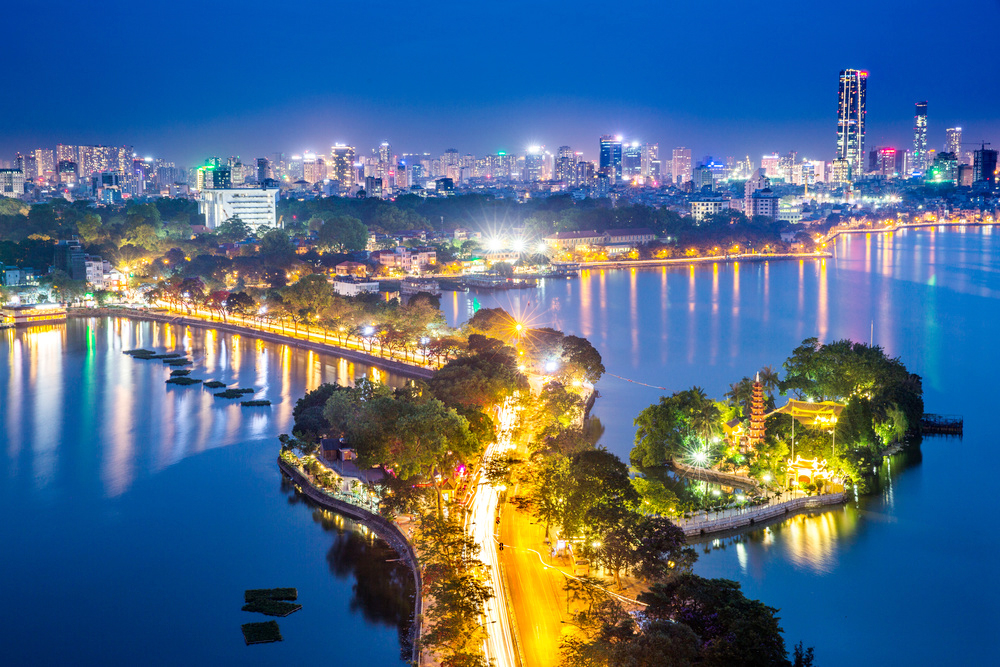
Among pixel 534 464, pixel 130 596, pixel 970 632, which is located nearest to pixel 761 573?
pixel 970 632

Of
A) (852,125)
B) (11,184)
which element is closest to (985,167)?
(852,125)

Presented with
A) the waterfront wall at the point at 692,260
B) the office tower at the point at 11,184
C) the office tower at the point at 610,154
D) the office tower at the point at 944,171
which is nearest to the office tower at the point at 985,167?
the office tower at the point at 944,171

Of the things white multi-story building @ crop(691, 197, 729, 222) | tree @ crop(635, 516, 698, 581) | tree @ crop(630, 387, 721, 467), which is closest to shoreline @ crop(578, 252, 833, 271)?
white multi-story building @ crop(691, 197, 729, 222)

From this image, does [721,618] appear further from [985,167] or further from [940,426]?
[985,167]

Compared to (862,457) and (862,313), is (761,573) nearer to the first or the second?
(862,457)

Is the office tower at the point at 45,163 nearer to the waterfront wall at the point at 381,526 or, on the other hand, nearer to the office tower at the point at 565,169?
the office tower at the point at 565,169

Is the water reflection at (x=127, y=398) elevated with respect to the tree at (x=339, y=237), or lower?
lower

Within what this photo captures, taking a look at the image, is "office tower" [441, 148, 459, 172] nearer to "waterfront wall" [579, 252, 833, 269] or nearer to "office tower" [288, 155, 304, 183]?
"office tower" [288, 155, 304, 183]
